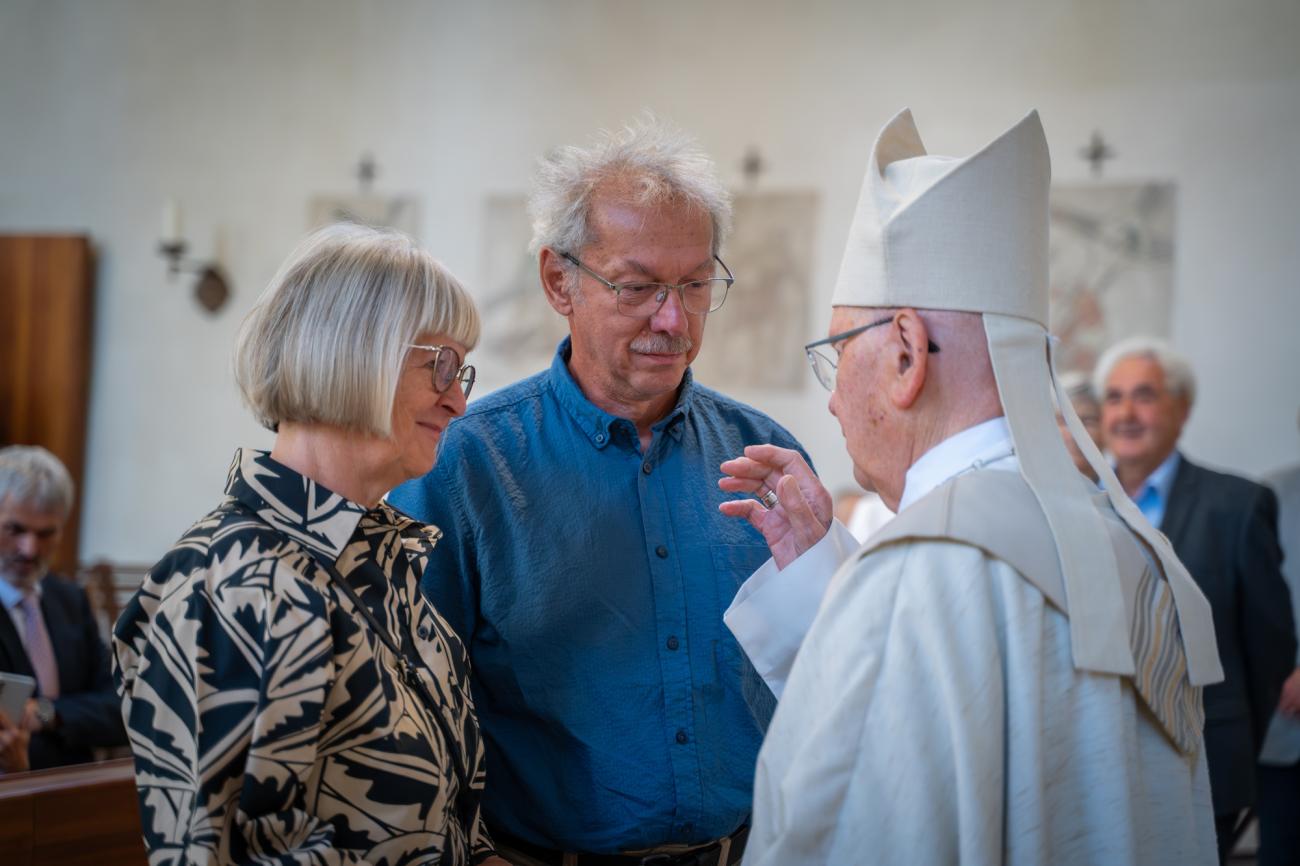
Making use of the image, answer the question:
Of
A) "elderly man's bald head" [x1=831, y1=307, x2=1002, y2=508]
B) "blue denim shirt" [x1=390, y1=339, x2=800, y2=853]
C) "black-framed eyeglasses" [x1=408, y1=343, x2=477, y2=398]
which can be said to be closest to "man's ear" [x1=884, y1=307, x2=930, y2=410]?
"elderly man's bald head" [x1=831, y1=307, x2=1002, y2=508]

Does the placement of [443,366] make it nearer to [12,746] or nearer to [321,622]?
[321,622]

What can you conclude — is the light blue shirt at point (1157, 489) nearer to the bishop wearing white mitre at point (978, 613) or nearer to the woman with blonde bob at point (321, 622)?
the bishop wearing white mitre at point (978, 613)

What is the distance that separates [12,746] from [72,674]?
561 mm

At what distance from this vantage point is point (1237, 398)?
636 centimetres

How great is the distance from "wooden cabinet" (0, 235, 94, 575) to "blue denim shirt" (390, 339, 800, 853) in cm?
637

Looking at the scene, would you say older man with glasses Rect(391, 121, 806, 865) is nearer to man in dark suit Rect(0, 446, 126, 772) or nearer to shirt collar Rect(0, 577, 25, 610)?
man in dark suit Rect(0, 446, 126, 772)

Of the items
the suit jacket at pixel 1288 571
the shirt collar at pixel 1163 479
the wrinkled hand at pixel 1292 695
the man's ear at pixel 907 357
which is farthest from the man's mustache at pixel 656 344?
the wrinkled hand at pixel 1292 695

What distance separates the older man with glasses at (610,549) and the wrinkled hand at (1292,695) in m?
3.09

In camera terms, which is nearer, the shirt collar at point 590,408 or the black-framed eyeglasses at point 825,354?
the black-framed eyeglasses at point 825,354

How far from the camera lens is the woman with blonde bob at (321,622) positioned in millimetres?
1553

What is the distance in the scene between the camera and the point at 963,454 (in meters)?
1.67

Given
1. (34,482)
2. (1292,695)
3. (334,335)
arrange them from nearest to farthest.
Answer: (334,335)
(34,482)
(1292,695)

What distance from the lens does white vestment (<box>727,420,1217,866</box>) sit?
4.76ft

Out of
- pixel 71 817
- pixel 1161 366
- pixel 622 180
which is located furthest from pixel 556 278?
pixel 1161 366
